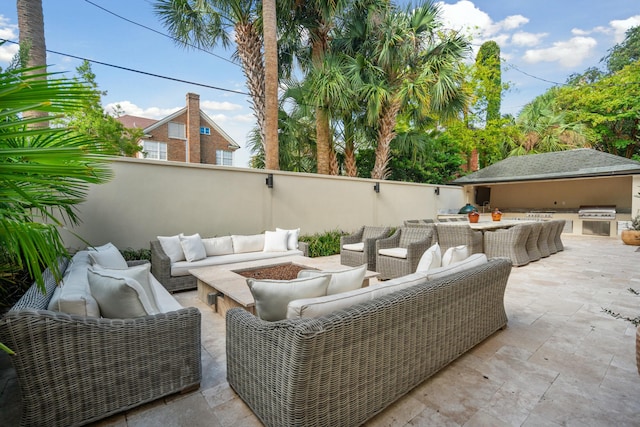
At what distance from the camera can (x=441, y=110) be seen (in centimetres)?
880

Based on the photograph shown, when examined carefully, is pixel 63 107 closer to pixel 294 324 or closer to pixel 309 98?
pixel 294 324

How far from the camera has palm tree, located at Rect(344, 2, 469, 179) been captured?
831 cm

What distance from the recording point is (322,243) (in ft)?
23.9

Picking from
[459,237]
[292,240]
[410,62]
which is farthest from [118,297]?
[410,62]

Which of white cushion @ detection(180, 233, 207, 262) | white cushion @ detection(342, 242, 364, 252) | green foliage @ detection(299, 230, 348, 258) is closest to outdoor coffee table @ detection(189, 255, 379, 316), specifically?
white cushion @ detection(180, 233, 207, 262)

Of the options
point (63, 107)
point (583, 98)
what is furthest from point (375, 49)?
point (583, 98)

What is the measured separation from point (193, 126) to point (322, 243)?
13.3 m

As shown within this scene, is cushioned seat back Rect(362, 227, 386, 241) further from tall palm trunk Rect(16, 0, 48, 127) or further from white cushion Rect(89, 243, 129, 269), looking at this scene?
tall palm trunk Rect(16, 0, 48, 127)

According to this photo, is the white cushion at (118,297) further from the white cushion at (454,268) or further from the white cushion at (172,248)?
the white cushion at (172,248)

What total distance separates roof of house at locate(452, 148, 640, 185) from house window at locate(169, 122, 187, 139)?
47.6 feet

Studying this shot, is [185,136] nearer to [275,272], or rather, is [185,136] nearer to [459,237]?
[275,272]

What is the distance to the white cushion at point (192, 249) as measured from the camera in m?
4.61

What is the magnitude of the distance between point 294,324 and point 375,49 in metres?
9.19

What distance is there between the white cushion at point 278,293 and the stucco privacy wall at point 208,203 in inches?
154
